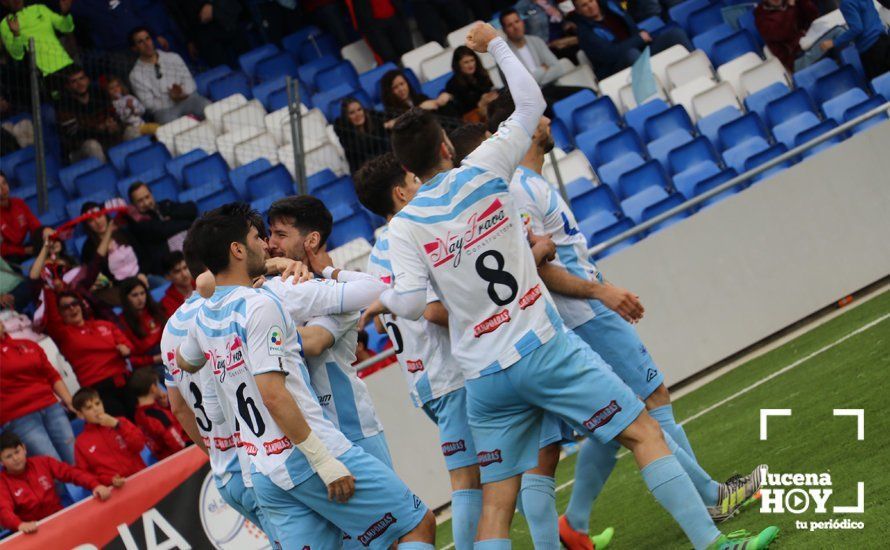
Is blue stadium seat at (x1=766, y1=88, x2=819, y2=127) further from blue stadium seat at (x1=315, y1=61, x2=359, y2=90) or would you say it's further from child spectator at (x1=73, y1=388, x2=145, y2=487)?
child spectator at (x1=73, y1=388, x2=145, y2=487)

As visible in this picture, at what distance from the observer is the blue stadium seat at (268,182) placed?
13.9 metres

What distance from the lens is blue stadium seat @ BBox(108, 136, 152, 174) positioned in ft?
50.2

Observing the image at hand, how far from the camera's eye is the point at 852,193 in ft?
37.7

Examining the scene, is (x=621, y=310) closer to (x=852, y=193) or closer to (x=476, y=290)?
(x=476, y=290)

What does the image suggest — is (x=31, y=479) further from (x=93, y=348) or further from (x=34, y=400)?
(x=93, y=348)

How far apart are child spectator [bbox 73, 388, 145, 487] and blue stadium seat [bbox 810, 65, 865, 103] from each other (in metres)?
7.95

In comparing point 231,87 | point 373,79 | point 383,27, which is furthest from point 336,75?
point 231,87

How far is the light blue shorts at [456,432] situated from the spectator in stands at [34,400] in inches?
209

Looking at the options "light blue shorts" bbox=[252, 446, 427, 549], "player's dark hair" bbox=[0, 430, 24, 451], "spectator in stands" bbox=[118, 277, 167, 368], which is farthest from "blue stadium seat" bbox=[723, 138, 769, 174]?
"light blue shorts" bbox=[252, 446, 427, 549]

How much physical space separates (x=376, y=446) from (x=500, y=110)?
1.92 metres

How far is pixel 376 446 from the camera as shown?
5.92 meters

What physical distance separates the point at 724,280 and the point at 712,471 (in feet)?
13.6

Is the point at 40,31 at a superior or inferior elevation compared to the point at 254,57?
superior

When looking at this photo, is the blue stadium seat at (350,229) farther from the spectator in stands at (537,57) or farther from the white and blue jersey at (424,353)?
the white and blue jersey at (424,353)
